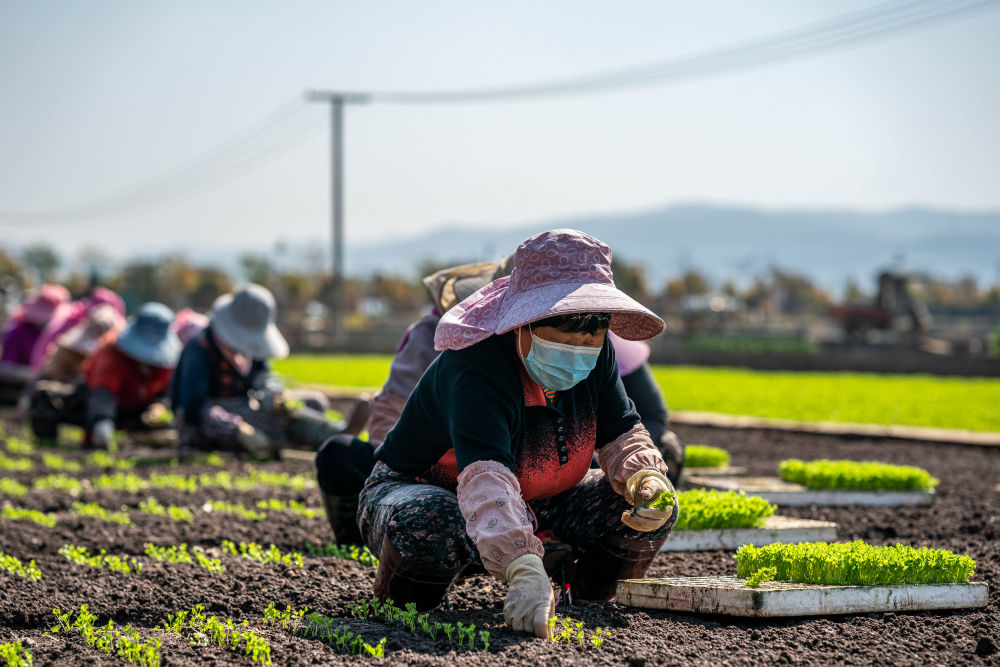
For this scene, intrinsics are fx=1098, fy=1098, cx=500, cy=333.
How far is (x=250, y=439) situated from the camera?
28.6 feet

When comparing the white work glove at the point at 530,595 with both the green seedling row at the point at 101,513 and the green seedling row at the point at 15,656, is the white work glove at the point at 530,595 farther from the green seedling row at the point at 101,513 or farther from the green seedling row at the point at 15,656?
the green seedling row at the point at 101,513

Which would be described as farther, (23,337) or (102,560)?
(23,337)

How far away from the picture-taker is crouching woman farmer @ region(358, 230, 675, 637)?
11.1ft

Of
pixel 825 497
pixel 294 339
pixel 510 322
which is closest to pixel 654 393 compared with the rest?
pixel 825 497

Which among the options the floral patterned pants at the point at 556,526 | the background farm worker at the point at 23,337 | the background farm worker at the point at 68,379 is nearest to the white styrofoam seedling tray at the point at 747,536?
the floral patterned pants at the point at 556,526

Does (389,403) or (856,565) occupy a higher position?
(389,403)

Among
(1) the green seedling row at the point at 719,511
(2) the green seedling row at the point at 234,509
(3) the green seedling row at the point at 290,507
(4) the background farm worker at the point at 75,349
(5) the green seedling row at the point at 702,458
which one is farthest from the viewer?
(4) the background farm worker at the point at 75,349

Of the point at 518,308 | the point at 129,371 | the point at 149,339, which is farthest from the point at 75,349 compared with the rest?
the point at 518,308

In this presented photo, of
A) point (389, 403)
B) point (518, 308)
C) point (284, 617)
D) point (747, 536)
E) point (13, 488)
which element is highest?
point (518, 308)

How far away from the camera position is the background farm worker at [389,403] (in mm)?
4863

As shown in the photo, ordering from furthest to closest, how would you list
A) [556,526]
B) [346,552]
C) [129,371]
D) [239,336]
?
[129,371] < [239,336] < [346,552] < [556,526]

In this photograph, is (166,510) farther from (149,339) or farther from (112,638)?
(149,339)

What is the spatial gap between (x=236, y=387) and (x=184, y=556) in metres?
4.16

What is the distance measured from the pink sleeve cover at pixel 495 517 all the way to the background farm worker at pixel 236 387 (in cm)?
558
